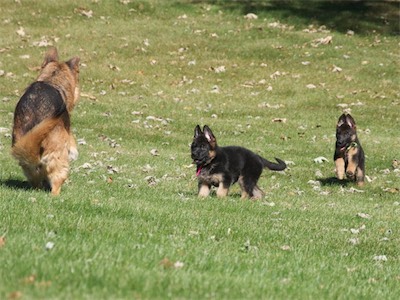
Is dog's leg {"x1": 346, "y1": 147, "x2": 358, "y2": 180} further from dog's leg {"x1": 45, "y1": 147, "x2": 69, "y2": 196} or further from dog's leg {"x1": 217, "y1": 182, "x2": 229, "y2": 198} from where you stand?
dog's leg {"x1": 45, "y1": 147, "x2": 69, "y2": 196}

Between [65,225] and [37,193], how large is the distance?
305 centimetres

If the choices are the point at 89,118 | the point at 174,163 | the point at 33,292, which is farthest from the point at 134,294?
the point at 89,118

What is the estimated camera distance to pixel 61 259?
6.81 meters

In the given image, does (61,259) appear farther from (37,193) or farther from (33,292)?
(37,193)

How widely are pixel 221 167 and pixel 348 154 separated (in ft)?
17.5

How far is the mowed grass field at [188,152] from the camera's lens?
727 cm

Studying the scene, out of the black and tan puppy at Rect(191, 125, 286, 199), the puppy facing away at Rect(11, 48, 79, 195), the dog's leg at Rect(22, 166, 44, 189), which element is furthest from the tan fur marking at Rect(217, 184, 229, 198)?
the dog's leg at Rect(22, 166, 44, 189)

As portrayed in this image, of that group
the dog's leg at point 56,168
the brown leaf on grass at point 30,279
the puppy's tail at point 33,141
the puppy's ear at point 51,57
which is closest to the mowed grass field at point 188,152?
the brown leaf on grass at point 30,279

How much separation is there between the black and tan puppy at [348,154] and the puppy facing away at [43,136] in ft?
29.4

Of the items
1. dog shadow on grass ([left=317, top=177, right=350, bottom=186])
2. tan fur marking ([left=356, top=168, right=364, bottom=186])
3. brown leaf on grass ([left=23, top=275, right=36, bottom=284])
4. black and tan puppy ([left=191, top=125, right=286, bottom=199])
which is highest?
brown leaf on grass ([left=23, top=275, right=36, bottom=284])

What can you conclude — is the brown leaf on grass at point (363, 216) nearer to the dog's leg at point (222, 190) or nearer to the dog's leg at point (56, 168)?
the dog's leg at point (222, 190)

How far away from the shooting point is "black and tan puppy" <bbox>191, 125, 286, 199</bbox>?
48.6ft

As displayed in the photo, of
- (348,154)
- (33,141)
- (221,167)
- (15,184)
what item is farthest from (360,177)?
(33,141)

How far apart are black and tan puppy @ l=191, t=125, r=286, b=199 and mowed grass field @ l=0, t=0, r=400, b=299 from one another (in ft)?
1.33
